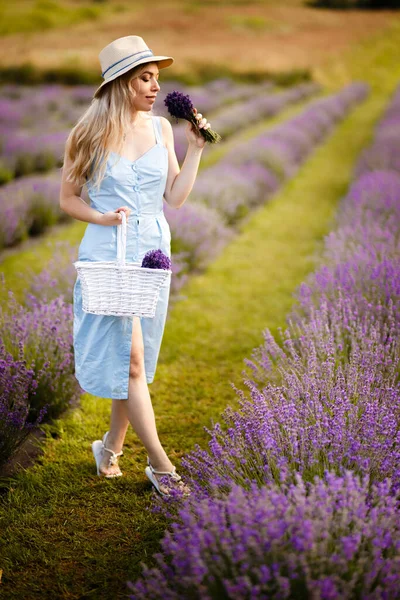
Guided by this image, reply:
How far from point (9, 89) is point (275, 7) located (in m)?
6.51

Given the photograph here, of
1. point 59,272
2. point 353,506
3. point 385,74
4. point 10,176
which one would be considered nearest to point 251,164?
point 10,176

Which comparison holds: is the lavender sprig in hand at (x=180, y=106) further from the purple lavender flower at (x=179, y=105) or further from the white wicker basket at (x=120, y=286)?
the white wicker basket at (x=120, y=286)

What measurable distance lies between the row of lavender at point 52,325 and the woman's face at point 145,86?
1.08 m

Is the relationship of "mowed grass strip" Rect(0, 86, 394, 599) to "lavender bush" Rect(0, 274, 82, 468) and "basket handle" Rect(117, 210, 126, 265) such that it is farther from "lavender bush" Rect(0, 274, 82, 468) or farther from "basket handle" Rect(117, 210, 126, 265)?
"basket handle" Rect(117, 210, 126, 265)

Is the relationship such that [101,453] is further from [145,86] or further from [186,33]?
[186,33]

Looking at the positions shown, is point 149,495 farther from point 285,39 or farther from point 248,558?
point 285,39

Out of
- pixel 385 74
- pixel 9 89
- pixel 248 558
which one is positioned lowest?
pixel 248 558

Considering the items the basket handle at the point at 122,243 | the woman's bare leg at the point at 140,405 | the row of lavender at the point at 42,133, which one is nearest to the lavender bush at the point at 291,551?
the woman's bare leg at the point at 140,405

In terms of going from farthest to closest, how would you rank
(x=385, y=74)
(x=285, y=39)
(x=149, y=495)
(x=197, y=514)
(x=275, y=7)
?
1. (x=385, y=74)
2. (x=285, y=39)
3. (x=275, y=7)
4. (x=149, y=495)
5. (x=197, y=514)

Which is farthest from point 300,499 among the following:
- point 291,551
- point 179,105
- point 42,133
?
point 42,133

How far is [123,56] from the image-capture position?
199cm

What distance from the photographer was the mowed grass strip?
192 centimetres

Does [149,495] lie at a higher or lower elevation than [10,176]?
lower

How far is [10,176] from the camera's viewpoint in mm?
7203
